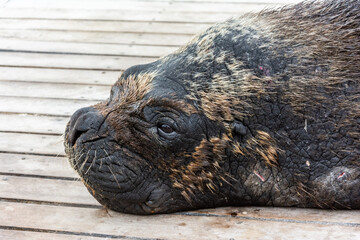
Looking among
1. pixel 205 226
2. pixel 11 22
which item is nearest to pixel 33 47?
pixel 11 22

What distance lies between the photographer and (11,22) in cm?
700

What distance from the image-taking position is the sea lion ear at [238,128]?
3652 mm

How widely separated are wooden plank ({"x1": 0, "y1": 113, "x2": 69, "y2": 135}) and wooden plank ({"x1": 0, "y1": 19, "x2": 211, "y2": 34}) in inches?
71.8

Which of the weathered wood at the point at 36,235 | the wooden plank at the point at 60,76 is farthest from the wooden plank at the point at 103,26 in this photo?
the weathered wood at the point at 36,235

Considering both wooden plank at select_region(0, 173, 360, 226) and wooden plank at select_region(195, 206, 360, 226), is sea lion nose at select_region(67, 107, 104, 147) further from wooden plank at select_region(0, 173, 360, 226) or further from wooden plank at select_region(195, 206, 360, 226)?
wooden plank at select_region(195, 206, 360, 226)

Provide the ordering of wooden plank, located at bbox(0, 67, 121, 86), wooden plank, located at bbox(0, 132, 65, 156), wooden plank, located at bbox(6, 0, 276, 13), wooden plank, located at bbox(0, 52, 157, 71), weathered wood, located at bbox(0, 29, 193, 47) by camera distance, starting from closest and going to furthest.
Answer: wooden plank, located at bbox(0, 132, 65, 156), wooden plank, located at bbox(0, 67, 121, 86), wooden plank, located at bbox(0, 52, 157, 71), weathered wood, located at bbox(0, 29, 193, 47), wooden plank, located at bbox(6, 0, 276, 13)

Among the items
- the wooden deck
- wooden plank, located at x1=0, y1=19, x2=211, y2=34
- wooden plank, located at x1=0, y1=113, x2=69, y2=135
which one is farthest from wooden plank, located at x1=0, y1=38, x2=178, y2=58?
wooden plank, located at x1=0, y1=113, x2=69, y2=135

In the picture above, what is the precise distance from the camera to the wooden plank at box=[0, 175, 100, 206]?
13.4 ft

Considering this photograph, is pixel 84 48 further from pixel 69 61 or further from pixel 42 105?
pixel 42 105

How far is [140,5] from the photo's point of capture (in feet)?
23.9

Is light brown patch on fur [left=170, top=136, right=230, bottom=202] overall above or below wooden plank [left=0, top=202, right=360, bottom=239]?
above

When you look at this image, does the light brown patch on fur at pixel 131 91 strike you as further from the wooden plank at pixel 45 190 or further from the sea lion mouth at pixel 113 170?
the wooden plank at pixel 45 190

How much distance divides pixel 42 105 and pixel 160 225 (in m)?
2.00

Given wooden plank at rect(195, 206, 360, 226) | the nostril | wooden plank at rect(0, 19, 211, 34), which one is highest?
wooden plank at rect(0, 19, 211, 34)
